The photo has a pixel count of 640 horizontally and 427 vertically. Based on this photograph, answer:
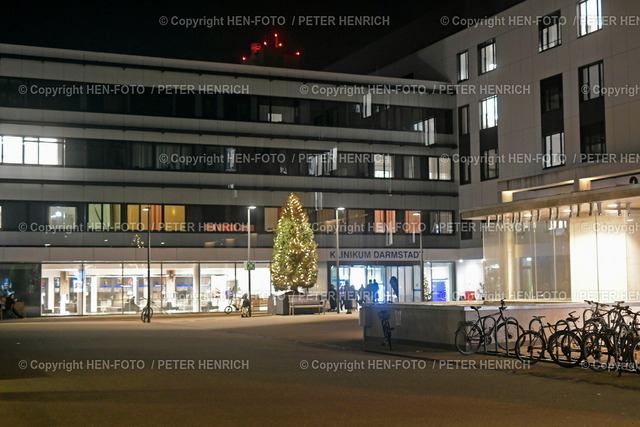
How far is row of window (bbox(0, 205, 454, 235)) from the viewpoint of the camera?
180ft

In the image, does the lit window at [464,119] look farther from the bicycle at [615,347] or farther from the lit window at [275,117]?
the bicycle at [615,347]

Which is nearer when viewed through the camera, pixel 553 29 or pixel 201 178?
pixel 553 29

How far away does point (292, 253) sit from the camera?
54.7 metres

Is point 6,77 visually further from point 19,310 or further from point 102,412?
point 102,412

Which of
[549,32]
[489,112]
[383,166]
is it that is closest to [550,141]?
[549,32]

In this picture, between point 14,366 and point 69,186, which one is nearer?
point 14,366

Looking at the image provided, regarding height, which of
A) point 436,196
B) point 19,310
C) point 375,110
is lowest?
point 19,310

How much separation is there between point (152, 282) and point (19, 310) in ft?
28.2

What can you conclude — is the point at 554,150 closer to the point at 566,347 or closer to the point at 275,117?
the point at 275,117

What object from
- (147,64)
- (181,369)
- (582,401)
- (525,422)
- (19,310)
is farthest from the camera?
(147,64)

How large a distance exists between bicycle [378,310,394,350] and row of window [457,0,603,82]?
29136mm

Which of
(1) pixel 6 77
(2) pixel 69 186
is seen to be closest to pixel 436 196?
(2) pixel 69 186

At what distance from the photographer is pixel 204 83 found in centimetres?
5975

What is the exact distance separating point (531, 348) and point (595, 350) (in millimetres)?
1749
